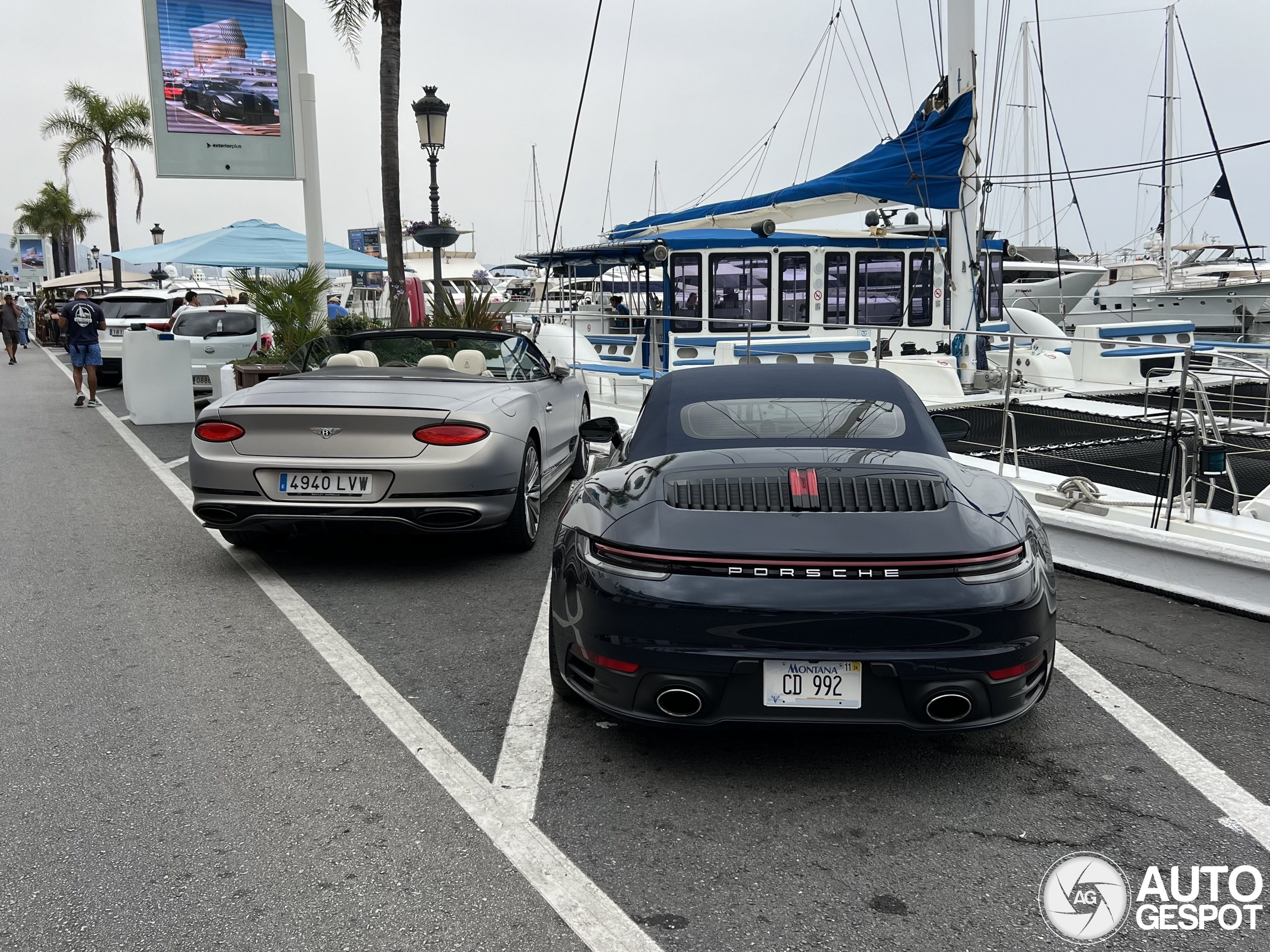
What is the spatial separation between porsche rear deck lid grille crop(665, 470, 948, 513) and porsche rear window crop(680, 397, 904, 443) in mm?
544

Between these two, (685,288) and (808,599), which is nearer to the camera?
(808,599)

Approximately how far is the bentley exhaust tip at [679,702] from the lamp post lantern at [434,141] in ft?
42.2

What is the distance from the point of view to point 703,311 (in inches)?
611

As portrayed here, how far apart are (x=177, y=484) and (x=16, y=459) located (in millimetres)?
2647

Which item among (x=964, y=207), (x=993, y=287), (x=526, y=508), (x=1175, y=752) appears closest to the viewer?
(x=1175, y=752)

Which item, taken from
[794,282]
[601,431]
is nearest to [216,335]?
[794,282]

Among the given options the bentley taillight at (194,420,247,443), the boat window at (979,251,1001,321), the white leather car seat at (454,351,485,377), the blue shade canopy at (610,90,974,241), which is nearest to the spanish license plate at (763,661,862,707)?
the bentley taillight at (194,420,247,443)

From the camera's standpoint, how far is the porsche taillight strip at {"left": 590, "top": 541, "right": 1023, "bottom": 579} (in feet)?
10.5

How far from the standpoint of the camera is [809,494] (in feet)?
11.3

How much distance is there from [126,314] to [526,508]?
1804 centimetres

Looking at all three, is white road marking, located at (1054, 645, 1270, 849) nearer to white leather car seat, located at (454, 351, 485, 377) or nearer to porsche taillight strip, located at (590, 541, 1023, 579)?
porsche taillight strip, located at (590, 541, 1023, 579)

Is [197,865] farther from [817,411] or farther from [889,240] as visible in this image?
[889,240]

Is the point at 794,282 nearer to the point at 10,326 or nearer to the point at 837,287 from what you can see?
the point at 837,287

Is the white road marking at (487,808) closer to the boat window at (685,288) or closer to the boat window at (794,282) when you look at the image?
the boat window at (685,288)
